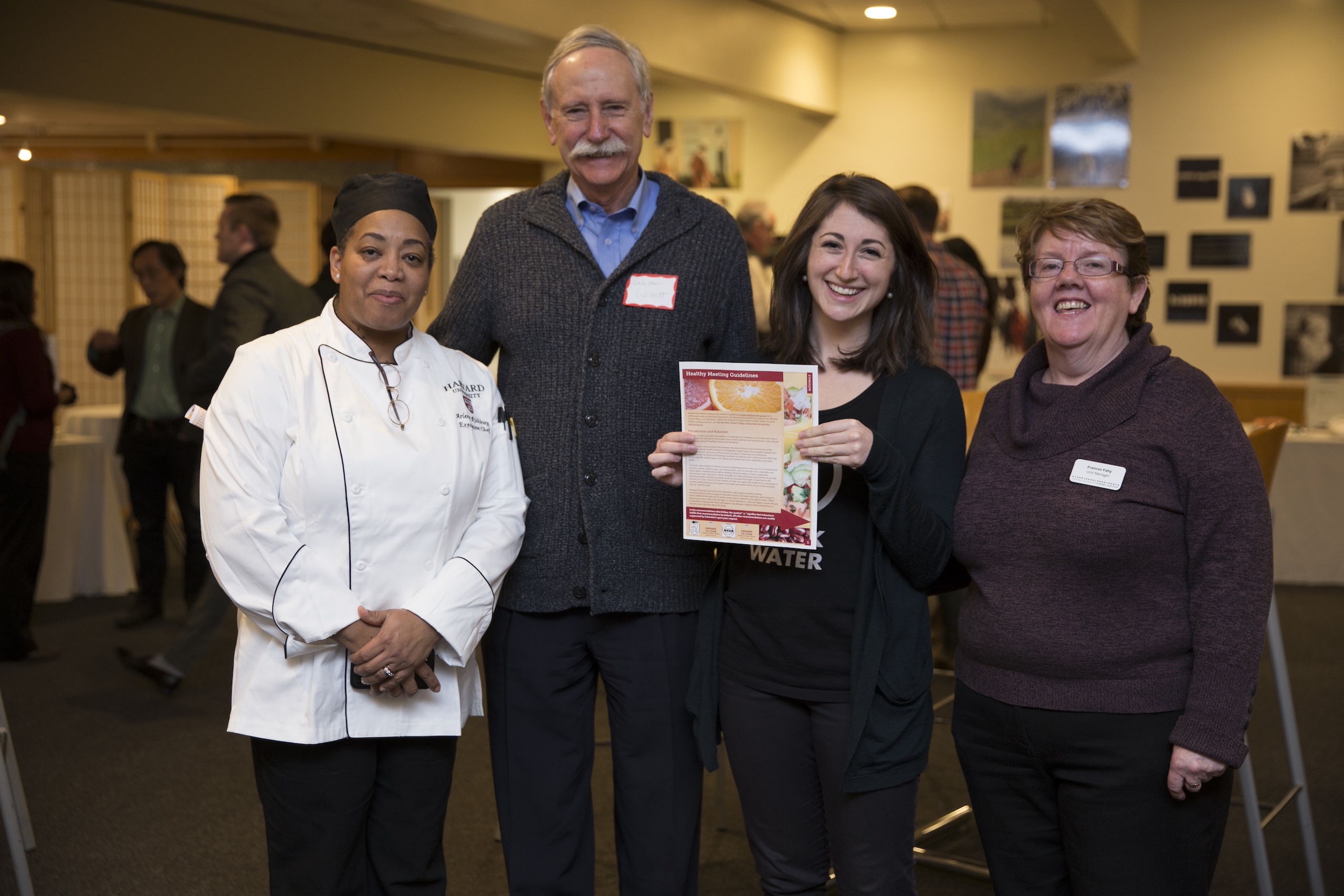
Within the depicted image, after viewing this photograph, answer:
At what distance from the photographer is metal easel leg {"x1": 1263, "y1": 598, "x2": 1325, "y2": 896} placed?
9.04 ft

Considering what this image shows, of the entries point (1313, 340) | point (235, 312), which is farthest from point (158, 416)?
point (1313, 340)

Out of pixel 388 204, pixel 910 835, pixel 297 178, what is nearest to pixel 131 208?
pixel 297 178

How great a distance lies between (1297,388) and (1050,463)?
7.18 meters

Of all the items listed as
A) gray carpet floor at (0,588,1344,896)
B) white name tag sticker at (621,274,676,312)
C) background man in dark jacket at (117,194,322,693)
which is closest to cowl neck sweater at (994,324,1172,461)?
white name tag sticker at (621,274,676,312)

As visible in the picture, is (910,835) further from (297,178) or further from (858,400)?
(297,178)

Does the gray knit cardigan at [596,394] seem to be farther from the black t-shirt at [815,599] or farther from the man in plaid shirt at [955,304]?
the man in plaid shirt at [955,304]

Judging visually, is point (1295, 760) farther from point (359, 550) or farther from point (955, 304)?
point (359, 550)

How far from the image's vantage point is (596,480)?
6.57 ft

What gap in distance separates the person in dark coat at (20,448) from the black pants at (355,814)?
3.89m

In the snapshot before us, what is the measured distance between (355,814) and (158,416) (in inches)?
168

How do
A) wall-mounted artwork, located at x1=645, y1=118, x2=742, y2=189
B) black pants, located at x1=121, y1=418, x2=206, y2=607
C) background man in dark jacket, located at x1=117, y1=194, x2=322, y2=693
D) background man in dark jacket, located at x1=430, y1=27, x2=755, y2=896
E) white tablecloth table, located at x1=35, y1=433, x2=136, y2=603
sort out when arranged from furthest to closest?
wall-mounted artwork, located at x1=645, y1=118, x2=742, y2=189 → white tablecloth table, located at x1=35, y1=433, x2=136, y2=603 → black pants, located at x1=121, y1=418, x2=206, y2=607 → background man in dark jacket, located at x1=117, y1=194, x2=322, y2=693 → background man in dark jacket, located at x1=430, y1=27, x2=755, y2=896

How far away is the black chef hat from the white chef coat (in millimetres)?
179

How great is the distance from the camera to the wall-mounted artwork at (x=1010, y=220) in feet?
27.4

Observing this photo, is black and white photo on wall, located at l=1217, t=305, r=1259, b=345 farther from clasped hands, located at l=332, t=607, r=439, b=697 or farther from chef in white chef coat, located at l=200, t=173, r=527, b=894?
clasped hands, located at l=332, t=607, r=439, b=697
